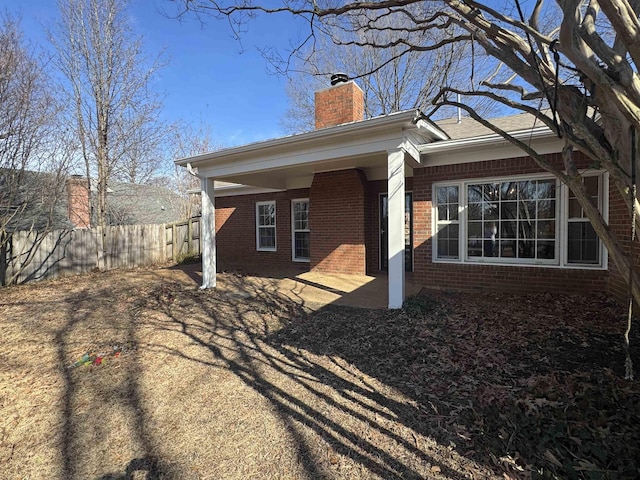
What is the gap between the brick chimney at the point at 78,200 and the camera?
11.5 metres

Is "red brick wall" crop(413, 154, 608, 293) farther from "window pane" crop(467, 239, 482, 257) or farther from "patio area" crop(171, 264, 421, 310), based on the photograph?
"patio area" crop(171, 264, 421, 310)

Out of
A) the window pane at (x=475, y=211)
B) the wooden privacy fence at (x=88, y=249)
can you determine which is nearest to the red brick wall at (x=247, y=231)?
the wooden privacy fence at (x=88, y=249)

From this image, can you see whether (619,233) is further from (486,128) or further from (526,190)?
(486,128)

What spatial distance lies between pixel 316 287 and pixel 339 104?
5.02 m

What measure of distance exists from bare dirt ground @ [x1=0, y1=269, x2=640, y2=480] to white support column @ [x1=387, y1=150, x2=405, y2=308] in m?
0.34

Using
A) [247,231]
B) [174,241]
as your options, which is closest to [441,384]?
[247,231]

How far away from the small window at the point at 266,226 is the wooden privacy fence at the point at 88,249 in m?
3.16

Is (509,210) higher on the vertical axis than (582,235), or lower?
higher

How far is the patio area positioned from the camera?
6471 mm

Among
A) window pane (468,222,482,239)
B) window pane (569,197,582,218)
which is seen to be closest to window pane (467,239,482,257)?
window pane (468,222,482,239)

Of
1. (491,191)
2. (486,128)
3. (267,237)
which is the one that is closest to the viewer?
(491,191)

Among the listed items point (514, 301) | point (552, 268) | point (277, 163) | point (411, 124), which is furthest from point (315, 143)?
point (552, 268)

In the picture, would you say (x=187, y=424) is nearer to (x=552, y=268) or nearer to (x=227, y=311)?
(x=227, y=311)

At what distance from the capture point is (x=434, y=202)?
7.42 m
